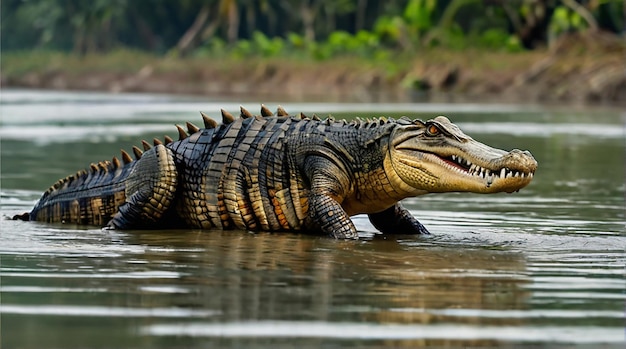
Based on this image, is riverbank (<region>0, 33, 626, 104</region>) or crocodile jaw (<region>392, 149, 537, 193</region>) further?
riverbank (<region>0, 33, 626, 104</region>)

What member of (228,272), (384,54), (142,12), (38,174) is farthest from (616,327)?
(142,12)

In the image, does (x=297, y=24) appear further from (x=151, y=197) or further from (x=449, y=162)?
(x=449, y=162)

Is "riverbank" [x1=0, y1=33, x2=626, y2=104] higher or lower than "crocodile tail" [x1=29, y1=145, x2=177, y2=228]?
higher

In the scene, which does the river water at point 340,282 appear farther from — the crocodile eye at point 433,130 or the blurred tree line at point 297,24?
the blurred tree line at point 297,24

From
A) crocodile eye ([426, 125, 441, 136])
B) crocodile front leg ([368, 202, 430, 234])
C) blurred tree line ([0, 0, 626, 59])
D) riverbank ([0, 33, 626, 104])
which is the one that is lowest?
crocodile front leg ([368, 202, 430, 234])

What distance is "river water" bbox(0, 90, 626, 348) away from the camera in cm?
624

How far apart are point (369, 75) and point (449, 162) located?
4692 centimetres

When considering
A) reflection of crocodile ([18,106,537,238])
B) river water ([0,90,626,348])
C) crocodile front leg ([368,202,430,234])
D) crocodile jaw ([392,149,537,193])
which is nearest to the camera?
river water ([0,90,626,348])

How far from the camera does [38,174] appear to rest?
16.4 meters

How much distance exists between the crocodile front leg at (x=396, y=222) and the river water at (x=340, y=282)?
14 centimetres

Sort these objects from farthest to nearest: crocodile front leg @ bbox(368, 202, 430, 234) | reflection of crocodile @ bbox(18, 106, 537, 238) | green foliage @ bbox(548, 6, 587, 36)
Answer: green foliage @ bbox(548, 6, 587, 36), crocodile front leg @ bbox(368, 202, 430, 234), reflection of crocodile @ bbox(18, 106, 537, 238)

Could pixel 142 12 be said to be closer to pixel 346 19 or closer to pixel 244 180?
pixel 346 19

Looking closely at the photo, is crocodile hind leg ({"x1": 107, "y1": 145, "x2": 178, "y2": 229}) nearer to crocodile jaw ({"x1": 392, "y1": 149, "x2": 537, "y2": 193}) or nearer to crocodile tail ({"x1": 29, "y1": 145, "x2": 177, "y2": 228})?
crocodile tail ({"x1": 29, "y1": 145, "x2": 177, "y2": 228})

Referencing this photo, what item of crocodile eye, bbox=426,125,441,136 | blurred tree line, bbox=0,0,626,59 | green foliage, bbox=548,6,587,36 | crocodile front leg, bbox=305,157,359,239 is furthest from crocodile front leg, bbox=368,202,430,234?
green foliage, bbox=548,6,587,36
